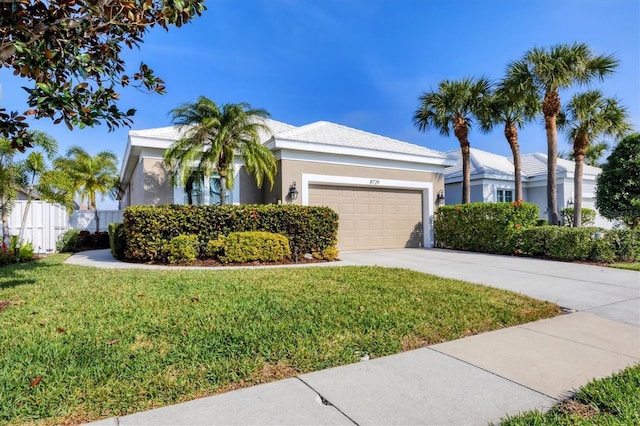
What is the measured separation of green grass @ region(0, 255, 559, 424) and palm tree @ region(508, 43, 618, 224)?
1037 cm

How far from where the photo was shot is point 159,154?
11500mm

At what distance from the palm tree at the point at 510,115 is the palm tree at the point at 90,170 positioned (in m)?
20.8

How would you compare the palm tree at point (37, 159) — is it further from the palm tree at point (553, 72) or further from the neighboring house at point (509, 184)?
the palm tree at point (553, 72)

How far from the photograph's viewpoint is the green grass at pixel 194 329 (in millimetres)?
2645

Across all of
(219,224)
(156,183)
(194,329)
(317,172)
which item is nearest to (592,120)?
(317,172)

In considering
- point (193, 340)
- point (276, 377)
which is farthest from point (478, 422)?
point (193, 340)

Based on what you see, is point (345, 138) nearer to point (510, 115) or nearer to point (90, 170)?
point (510, 115)

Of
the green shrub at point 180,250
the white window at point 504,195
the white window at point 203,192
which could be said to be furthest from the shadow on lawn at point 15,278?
the white window at point 504,195

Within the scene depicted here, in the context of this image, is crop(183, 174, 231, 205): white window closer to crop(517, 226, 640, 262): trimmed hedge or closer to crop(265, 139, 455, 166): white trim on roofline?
crop(265, 139, 455, 166): white trim on roofline

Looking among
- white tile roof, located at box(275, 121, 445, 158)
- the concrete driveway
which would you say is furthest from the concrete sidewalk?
white tile roof, located at box(275, 121, 445, 158)

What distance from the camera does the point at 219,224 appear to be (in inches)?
368

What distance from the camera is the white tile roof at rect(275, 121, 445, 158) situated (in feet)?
41.1

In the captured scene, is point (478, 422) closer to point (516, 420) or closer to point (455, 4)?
point (516, 420)

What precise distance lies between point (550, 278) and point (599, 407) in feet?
18.9
